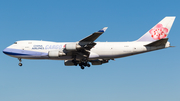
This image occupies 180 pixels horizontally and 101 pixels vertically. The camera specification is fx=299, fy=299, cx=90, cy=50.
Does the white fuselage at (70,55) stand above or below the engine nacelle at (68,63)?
above

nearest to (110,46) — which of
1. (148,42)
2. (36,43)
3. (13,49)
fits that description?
(148,42)

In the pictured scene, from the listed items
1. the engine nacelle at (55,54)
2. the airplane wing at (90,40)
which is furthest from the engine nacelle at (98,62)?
the engine nacelle at (55,54)

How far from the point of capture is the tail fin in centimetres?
4278

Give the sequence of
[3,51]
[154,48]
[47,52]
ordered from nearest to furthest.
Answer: [154,48] < [47,52] < [3,51]

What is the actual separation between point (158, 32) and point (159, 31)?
207mm

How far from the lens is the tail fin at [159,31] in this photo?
4278cm

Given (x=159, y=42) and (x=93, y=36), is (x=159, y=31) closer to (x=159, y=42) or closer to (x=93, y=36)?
(x=159, y=42)

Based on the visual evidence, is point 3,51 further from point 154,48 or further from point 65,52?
point 154,48

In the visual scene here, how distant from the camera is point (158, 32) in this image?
43.2 meters

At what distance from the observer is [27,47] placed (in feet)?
147

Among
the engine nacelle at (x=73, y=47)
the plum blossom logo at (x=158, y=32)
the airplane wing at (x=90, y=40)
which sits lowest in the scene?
the engine nacelle at (x=73, y=47)

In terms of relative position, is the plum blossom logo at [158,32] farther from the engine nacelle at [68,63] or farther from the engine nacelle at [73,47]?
the engine nacelle at [68,63]

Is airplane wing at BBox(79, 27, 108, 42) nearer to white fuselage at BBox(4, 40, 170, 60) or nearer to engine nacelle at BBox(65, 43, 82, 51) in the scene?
engine nacelle at BBox(65, 43, 82, 51)

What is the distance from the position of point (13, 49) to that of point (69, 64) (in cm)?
889
